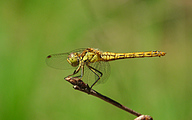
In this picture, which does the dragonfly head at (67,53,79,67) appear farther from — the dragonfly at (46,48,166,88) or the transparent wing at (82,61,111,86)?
the transparent wing at (82,61,111,86)

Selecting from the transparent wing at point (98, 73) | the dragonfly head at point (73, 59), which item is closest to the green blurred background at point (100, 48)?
the transparent wing at point (98, 73)

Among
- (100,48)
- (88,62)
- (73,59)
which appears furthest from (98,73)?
(100,48)

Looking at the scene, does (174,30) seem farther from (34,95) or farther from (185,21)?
(34,95)

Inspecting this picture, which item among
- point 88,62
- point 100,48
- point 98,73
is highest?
point 100,48

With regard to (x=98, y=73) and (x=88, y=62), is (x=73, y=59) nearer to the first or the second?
(x=88, y=62)

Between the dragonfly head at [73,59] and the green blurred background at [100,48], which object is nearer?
the dragonfly head at [73,59]

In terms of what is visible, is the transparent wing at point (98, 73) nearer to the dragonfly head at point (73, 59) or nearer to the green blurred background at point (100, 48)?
the dragonfly head at point (73, 59)

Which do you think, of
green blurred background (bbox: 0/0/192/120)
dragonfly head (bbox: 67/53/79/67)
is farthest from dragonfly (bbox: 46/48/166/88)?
green blurred background (bbox: 0/0/192/120)
